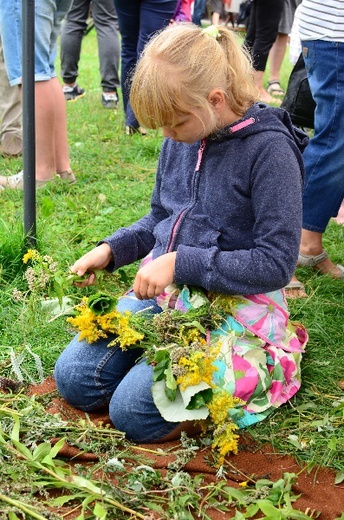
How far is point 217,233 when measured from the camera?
2104 millimetres

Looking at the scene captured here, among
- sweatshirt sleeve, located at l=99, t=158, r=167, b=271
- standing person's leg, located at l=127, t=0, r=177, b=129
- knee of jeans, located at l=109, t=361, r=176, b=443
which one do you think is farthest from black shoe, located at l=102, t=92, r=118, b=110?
knee of jeans, located at l=109, t=361, r=176, b=443

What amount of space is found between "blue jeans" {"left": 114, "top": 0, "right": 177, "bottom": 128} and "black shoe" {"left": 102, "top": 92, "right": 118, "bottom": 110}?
87 centimetres

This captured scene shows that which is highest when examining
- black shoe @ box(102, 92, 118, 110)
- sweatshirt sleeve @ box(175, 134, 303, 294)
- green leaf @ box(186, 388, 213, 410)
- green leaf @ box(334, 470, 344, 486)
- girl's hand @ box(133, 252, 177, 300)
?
sweatshirt sleeve @ box(175, 134, 303, 294)

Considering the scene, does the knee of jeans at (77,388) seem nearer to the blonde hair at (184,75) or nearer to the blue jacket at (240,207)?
the blue jacket at (240,207)

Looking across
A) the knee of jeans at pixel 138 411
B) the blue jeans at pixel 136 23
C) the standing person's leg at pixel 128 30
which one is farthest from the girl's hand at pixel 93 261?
the standing person's leg at pixel 128 30

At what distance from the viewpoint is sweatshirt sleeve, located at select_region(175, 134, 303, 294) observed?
6.48 feet

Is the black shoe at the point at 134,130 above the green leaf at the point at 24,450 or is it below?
below

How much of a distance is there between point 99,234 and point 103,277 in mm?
1052

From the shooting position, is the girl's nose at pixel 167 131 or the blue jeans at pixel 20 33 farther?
the blue jeans at pixel 20 33

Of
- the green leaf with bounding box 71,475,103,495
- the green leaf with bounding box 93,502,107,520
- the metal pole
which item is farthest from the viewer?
the metal pole

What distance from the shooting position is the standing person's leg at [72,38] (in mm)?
6266

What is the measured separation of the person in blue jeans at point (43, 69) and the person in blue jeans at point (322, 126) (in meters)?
1.30

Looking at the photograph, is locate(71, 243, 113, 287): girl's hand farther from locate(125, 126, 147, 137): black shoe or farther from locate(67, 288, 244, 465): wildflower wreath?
locate(125, 126, 147, 137): black shoe

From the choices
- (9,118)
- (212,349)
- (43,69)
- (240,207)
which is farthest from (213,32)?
(9,118)
